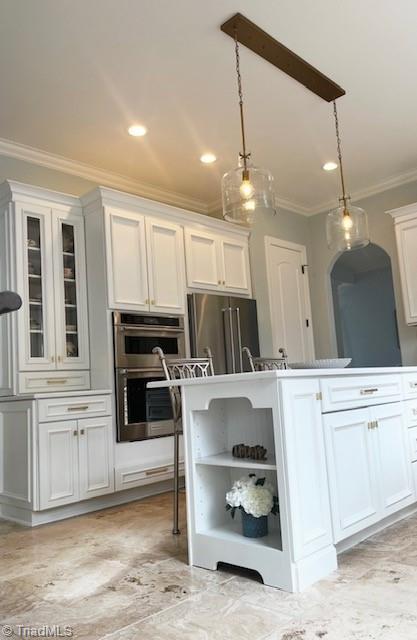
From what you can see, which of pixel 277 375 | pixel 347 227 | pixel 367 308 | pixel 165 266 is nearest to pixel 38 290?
pixel 165 266

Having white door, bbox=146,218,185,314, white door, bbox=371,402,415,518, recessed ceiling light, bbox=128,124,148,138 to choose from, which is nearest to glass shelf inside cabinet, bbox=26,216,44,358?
white door, bbox=146,218,185,314

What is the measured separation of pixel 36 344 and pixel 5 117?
64.8 inches

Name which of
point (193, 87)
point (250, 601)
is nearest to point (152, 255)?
point (193, 87)

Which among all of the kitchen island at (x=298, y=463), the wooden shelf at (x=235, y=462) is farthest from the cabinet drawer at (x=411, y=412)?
the wooden shelf at (x=235, y=462)

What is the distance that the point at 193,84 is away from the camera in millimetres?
3395

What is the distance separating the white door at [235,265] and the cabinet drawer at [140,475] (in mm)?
1841

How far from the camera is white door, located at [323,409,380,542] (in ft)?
7.34

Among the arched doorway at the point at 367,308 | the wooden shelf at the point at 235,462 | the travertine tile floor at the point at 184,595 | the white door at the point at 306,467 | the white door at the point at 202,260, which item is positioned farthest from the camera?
the arched doorway at the point at 367,308

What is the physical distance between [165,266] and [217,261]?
2.33ft

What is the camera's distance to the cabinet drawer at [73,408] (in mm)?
3350

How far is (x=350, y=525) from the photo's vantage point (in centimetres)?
229

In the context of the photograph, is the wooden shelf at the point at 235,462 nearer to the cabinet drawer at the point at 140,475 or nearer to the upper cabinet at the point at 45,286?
the cabinet drawer at the point at 140,475

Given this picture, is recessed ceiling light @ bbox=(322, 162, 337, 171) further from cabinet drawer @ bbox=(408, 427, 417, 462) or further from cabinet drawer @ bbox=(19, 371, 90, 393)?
cabinet drawer @ bbox=(19, 371, 90, 393)

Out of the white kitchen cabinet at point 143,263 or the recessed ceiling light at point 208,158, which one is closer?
the white kitchen cabinet at point 143,263
